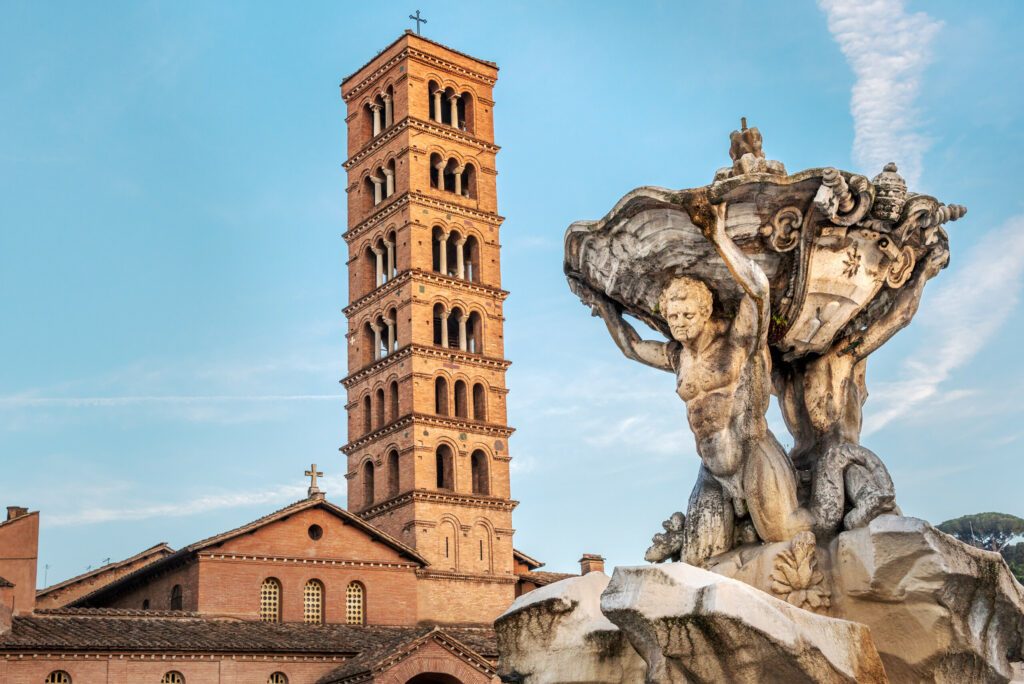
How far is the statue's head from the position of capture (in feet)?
23.1

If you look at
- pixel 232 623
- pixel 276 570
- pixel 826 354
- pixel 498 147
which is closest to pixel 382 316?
pixel 498 147

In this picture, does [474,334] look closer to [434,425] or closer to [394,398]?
[394,398]

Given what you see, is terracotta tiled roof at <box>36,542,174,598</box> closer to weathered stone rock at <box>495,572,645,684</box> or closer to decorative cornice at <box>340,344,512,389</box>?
decorative cornice at <box>340,344,512,389</box>

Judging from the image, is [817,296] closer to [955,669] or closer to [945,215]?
[945,215]

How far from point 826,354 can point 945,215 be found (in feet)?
3.25

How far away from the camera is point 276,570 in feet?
134

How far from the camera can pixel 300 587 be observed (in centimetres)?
4119

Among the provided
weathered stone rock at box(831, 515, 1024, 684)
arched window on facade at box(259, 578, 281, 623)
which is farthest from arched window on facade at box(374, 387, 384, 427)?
weathered stone rock at box(831, 515, 1024, 684)

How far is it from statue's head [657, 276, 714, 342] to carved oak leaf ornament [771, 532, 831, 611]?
3.93 ft

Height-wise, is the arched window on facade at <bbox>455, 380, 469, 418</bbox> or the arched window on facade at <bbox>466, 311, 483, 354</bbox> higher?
the arched window on facade at <bbox>466, 311, 483, 354</bbox>

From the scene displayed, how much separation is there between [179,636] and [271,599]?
296 inches

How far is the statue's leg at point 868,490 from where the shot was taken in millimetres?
6723

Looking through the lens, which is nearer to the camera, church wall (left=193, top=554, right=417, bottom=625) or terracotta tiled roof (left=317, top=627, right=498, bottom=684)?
terracotta tiled roof (left=317, top=627, right=498, bottom=684)

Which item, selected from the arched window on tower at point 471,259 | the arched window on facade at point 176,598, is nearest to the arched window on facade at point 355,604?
the arched window on facade at point 176,598
